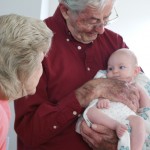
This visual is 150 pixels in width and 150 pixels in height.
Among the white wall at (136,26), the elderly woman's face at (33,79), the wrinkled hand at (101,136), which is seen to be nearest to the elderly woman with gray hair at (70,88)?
the wrinkled hand at (101,136)

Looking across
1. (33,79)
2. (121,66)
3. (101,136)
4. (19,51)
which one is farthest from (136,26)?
(19,51)

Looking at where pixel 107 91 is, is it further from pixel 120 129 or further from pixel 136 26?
pixel 136 26

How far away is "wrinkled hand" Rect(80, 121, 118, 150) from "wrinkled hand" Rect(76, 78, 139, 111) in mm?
117

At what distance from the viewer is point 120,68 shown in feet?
5.39

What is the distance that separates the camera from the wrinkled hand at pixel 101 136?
4.66 feet

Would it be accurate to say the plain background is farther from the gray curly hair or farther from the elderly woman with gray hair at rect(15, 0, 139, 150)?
the gray curly hair

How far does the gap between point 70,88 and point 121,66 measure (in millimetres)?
315

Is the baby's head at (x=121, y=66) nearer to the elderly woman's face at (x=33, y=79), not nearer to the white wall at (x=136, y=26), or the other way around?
the elderly woman's face at (x=33, y=79)

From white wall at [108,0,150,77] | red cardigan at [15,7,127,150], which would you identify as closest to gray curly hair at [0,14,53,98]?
red cardigan at [15,7,127,150]

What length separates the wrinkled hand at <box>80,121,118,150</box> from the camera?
1420mm

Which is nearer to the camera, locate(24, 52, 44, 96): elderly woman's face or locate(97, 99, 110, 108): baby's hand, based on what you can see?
locate(24, 52, 44, 96): elderly woman's face

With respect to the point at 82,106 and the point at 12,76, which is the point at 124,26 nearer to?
the point at 82,106

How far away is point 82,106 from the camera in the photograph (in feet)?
4.73

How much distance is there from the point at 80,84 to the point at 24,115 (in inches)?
12.5
